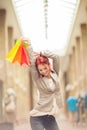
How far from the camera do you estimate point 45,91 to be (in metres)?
5.07

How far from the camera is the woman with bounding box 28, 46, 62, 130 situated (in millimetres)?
4988

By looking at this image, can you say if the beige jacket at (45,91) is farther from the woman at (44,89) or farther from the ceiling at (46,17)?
the ceiling at (46,17)

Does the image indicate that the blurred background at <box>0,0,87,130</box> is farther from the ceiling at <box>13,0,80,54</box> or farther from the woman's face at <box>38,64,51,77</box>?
the woman's face at <box>38,64,51,77</box>

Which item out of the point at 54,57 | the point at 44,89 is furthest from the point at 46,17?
the point at 44,89

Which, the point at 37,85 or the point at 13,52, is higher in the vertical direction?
the point at 13,52

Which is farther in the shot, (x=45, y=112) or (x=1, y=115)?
(x=1, y=115)

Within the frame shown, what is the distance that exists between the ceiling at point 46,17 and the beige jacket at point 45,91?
17.0m

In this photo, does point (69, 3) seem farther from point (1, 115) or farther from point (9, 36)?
point (1, 115)

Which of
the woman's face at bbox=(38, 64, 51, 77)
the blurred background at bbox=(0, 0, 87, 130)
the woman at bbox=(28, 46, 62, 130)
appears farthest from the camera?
the blurred background at bbox=(0, 0, 87, 130)

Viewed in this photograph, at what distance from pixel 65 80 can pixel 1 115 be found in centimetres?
3413

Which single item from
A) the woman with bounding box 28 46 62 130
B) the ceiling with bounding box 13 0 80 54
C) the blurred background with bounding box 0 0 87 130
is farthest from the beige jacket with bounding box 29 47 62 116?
the ceiling with bounding box 13 0 80 54

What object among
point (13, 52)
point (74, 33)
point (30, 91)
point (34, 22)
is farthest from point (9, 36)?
point (13, 52)

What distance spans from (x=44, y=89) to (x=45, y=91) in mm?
28

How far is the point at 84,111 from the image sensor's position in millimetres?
23516
